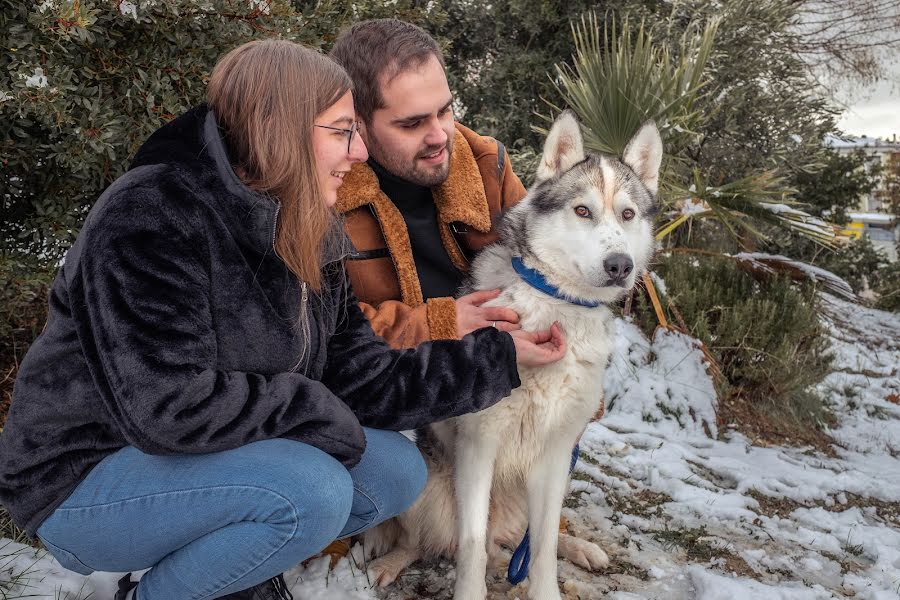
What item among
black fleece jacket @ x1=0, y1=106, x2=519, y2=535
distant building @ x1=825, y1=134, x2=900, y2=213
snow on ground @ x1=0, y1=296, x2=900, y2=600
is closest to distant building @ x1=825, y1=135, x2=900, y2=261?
distant building @ x1=825, y1=134, x2=900, y2=213

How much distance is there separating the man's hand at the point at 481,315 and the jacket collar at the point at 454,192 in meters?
0.38

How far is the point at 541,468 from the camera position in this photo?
2.49 meters

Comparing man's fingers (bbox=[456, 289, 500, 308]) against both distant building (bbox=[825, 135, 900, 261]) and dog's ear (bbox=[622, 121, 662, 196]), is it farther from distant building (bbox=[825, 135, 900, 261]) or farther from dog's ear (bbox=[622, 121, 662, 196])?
distant building (bbox=[825, 135, 900, 261])

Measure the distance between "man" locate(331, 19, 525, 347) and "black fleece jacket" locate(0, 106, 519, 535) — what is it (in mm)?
705

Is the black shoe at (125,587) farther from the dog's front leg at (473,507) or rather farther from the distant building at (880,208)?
the distant building at (880,208)

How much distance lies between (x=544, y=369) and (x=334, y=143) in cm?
103

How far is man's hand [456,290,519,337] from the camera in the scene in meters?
2.50

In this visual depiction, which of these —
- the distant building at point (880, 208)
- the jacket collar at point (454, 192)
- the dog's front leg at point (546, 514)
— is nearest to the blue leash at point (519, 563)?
the dog's front leg at point (546, 514)

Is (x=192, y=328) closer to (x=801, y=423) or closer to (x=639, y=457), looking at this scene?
(x=639, y=457)

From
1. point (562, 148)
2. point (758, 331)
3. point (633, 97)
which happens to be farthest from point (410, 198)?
point (758, 331)

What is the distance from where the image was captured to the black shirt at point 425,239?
114 inches

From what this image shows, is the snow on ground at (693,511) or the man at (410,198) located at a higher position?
the man at (410,198)

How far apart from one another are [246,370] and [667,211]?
4.30m

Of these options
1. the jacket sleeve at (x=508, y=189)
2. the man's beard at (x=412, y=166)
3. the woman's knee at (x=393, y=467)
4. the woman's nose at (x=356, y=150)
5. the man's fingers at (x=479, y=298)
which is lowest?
the woman's knee at (x=393, y=467)
